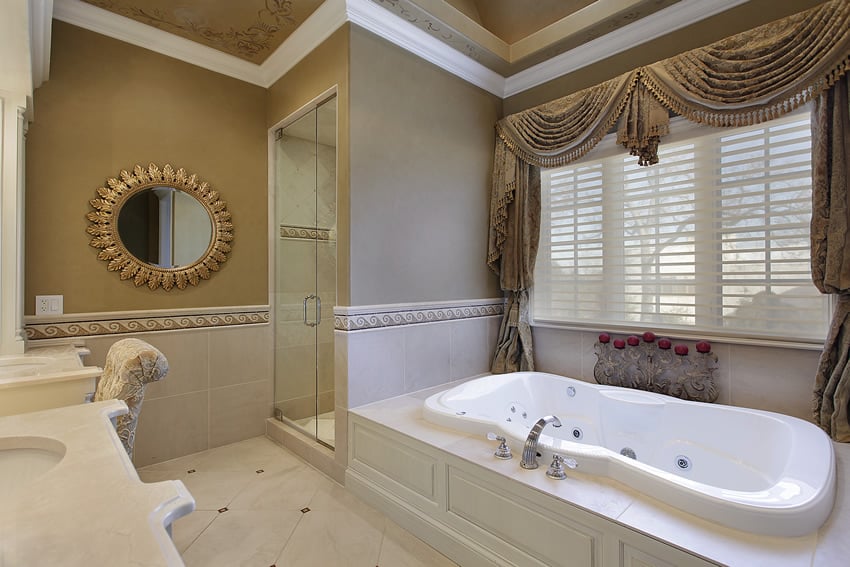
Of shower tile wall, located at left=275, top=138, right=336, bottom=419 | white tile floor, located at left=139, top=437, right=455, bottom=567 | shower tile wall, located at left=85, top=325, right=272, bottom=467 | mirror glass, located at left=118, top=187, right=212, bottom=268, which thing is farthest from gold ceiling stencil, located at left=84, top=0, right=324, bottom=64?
white tile floor, located at left=139, top=437, right=455, bottom=567

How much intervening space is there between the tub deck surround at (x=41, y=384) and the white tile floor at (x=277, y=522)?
0.86 metres

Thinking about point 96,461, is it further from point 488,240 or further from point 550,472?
point 488,240

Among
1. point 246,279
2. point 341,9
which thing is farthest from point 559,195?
point 246,279

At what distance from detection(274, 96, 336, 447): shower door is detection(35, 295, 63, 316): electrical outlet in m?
1.26

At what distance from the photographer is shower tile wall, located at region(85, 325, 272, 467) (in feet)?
8.96

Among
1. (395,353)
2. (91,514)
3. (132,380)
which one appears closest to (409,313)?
(395,353)

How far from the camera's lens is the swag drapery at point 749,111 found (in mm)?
1962

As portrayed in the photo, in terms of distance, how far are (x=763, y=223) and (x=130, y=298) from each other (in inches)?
145

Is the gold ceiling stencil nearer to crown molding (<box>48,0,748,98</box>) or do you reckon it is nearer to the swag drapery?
crown molding (<box>48,0,748,98</box>)

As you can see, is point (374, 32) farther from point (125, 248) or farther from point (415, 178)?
point (125, 248)

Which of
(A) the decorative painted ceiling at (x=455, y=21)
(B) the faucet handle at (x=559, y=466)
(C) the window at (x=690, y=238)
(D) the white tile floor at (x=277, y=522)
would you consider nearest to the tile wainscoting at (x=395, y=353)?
(D) the white tile floor at (x=277, y=522)

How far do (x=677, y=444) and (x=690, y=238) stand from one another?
1184 mm

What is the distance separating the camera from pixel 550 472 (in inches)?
63.7

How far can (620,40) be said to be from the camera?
2.69 meters
